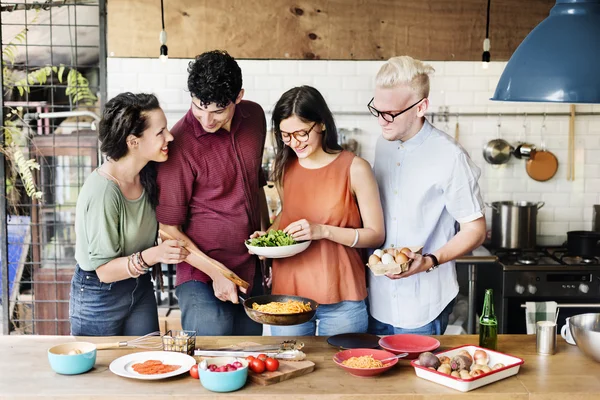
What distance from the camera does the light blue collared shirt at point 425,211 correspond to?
351cm

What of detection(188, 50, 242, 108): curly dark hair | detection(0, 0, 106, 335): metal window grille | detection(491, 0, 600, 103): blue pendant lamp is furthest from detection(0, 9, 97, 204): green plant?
detection(491, 0, 600, 103): blue pendant lamp

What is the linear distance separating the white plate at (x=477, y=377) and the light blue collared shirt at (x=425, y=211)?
57 centimetres

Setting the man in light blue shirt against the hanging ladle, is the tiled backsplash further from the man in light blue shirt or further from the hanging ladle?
the man in light blue shirt

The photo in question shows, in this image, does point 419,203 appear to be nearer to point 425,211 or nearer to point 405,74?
point 425,211

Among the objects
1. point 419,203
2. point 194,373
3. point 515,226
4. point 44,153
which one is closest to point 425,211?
point 419,203

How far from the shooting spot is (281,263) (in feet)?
12.1

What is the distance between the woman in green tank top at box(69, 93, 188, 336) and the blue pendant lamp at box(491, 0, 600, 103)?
1.71 m

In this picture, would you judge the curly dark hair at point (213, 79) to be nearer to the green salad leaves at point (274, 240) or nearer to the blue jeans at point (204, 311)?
the green salad leaves at point (274, 240)

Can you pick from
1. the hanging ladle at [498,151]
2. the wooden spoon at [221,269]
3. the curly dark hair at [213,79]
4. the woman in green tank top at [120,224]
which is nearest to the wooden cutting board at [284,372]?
the wooden spoon at [221,269]

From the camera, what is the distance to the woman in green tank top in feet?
11.7

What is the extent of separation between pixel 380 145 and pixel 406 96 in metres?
0.38

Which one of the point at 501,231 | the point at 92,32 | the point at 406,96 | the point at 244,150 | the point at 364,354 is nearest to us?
the point at 364,354

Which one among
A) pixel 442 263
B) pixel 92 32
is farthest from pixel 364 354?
pixel 92 32

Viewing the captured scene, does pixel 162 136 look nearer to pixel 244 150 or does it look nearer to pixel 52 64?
pixel 244 150
